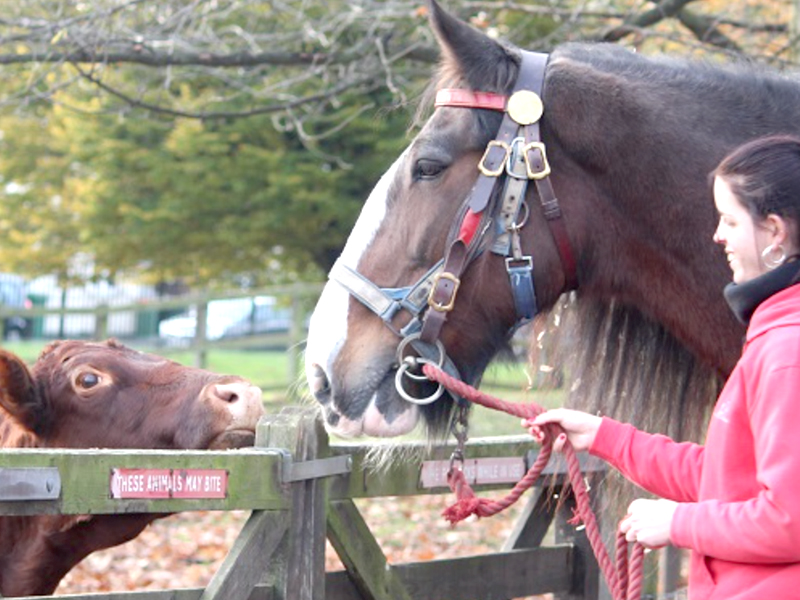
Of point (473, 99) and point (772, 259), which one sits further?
point (473, 99)

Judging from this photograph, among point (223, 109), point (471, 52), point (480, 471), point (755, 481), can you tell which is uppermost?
point (471, 52)

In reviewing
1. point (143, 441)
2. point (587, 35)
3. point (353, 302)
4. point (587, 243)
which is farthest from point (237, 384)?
point (587, 35)

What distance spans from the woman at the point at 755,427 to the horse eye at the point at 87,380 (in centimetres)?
215

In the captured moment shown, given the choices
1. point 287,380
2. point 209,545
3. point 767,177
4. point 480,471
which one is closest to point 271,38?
point 209,545

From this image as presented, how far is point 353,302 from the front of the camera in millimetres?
2861

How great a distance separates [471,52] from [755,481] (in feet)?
4.45

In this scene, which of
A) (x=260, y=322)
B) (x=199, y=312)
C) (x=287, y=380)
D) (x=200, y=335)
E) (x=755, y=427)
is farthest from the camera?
(x=260, y=322)

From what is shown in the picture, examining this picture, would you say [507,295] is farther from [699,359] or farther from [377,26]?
[377,26]

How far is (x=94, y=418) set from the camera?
3848 mm

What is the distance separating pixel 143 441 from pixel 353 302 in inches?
51.9

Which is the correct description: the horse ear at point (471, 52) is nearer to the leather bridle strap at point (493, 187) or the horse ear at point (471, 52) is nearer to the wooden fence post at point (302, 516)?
the leather bridle strap at point (493, 187)

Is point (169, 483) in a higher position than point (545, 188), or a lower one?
lower

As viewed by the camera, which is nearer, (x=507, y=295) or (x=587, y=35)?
(x=507, y=295)

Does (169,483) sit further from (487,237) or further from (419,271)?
(487,237)
